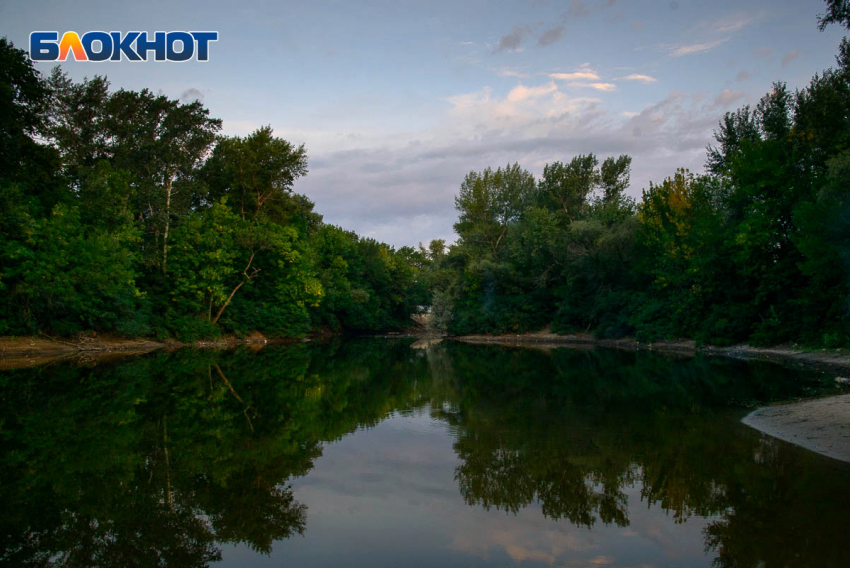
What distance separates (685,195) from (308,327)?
33.5 meters

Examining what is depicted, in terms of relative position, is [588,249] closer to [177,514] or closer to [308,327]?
[308,327]

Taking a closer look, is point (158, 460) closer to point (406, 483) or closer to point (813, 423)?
point (406, 483)

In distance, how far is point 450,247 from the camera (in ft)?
201

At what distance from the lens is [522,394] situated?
16234mm

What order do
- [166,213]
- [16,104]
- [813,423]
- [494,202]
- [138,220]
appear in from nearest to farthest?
[813,423] → [16,104] → [166,213] → [138,220] → [494,202]

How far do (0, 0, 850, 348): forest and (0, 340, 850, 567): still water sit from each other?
37.5 ft

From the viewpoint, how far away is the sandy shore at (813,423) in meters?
9.06

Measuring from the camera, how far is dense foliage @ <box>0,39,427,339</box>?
89.3ft

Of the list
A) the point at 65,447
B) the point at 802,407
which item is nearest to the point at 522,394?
the point at 802,407

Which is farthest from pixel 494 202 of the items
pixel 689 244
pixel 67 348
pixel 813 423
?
pixel 813 423

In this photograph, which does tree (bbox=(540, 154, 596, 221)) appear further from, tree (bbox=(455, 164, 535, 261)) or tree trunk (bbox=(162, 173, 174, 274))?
tree trunk (bbox=(162, 173, 174, 274))

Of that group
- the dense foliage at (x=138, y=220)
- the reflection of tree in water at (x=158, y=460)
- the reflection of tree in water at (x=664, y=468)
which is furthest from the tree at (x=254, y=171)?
the reflection of tree in water at (x=664, y=468)

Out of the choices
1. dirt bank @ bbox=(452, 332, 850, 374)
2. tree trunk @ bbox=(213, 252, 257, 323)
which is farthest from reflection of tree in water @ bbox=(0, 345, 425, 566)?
tree trunk @ bbox=(213, 252, 257, 323)

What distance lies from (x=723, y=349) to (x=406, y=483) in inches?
1252
